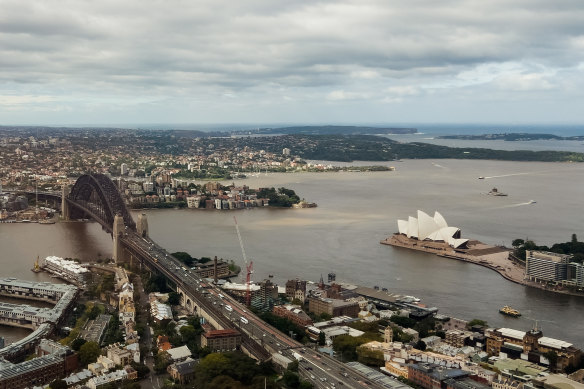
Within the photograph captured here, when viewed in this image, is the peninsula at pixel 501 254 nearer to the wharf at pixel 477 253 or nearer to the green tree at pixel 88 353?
the wharf at pixel 477 253

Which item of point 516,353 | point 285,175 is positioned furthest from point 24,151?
point 516,353

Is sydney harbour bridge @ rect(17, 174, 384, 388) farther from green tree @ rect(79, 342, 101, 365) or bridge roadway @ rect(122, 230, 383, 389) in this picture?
green tree @ rect(79, 342, 101, 365)

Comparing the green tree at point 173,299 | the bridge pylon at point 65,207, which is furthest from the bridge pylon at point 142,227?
the bridge pylon at point 65,207

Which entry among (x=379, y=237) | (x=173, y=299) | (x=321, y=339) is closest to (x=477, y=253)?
(x=379, y=237)

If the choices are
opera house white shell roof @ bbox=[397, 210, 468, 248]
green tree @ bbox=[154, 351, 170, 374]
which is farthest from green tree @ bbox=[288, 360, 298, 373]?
opera house white shell roof @ bbox=[397, 210, 468, 248]

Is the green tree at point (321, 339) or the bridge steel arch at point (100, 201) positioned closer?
the green tree at point (321, 339)

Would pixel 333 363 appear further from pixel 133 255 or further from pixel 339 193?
pixel 339 193
